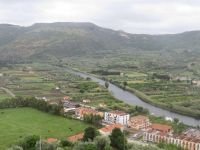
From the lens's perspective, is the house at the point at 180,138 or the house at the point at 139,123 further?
the house at the point at 139,123

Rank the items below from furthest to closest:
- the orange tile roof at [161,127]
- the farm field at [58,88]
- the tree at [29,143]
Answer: the farm field at [58,88]
the orange tile roof at [161,127]
the tree at [29,143]

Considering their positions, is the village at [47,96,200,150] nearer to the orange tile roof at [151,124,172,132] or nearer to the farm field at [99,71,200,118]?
the orange tile roof at [151,124,172,132]

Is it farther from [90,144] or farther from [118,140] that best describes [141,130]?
A: [90,144]

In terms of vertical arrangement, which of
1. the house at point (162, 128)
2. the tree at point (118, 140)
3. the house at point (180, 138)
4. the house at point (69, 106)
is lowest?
the house at point (180, 138)

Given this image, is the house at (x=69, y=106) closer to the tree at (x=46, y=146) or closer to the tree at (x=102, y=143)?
the tree at (x=102, y=143)

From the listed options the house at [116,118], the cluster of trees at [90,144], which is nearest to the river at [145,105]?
the house at [116,118]

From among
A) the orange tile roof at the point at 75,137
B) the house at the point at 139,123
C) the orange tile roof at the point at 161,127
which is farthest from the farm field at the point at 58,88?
the orange tile roof at the point at 75,137

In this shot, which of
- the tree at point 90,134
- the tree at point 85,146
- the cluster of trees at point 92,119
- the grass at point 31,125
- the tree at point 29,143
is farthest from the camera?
the cluster of trees at point 92,119

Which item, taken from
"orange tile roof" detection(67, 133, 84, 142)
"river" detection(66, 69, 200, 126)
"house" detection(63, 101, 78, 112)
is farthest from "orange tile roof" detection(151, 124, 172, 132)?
"house" detection(63, 101, 78, 112)

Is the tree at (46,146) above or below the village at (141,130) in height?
above
